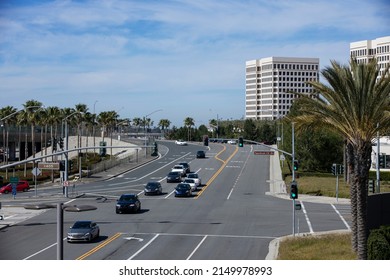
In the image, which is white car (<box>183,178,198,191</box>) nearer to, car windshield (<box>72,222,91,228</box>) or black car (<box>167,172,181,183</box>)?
black car (<box>167,172,181,183</box>)

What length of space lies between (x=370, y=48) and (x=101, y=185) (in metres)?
149

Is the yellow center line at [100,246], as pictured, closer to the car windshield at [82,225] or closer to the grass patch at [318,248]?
the car windshield at [82,225]

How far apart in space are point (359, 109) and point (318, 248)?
7.52m

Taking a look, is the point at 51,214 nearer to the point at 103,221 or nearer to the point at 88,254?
the point at 103,221

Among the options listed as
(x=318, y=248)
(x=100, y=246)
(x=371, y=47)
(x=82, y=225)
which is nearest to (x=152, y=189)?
(x=82, y=225)

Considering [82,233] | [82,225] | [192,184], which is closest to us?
[82,233]

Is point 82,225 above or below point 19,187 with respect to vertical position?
above

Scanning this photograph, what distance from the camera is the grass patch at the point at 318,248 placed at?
86.0ft

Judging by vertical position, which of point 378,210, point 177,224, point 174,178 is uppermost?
point 378,210

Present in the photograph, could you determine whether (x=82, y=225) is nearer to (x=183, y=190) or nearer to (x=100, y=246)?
(x=100, y=246)

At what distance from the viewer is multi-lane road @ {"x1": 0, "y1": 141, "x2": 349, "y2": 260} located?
96.0 ft

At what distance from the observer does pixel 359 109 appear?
25266mm

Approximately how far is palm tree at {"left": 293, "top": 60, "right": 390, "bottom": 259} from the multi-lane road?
5.66 metres

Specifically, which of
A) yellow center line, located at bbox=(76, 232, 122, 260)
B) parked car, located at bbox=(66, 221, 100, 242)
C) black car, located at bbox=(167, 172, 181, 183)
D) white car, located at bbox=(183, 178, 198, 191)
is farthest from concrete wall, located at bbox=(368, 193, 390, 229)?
black car, located at bbox=(167, 172, 181, 183)
